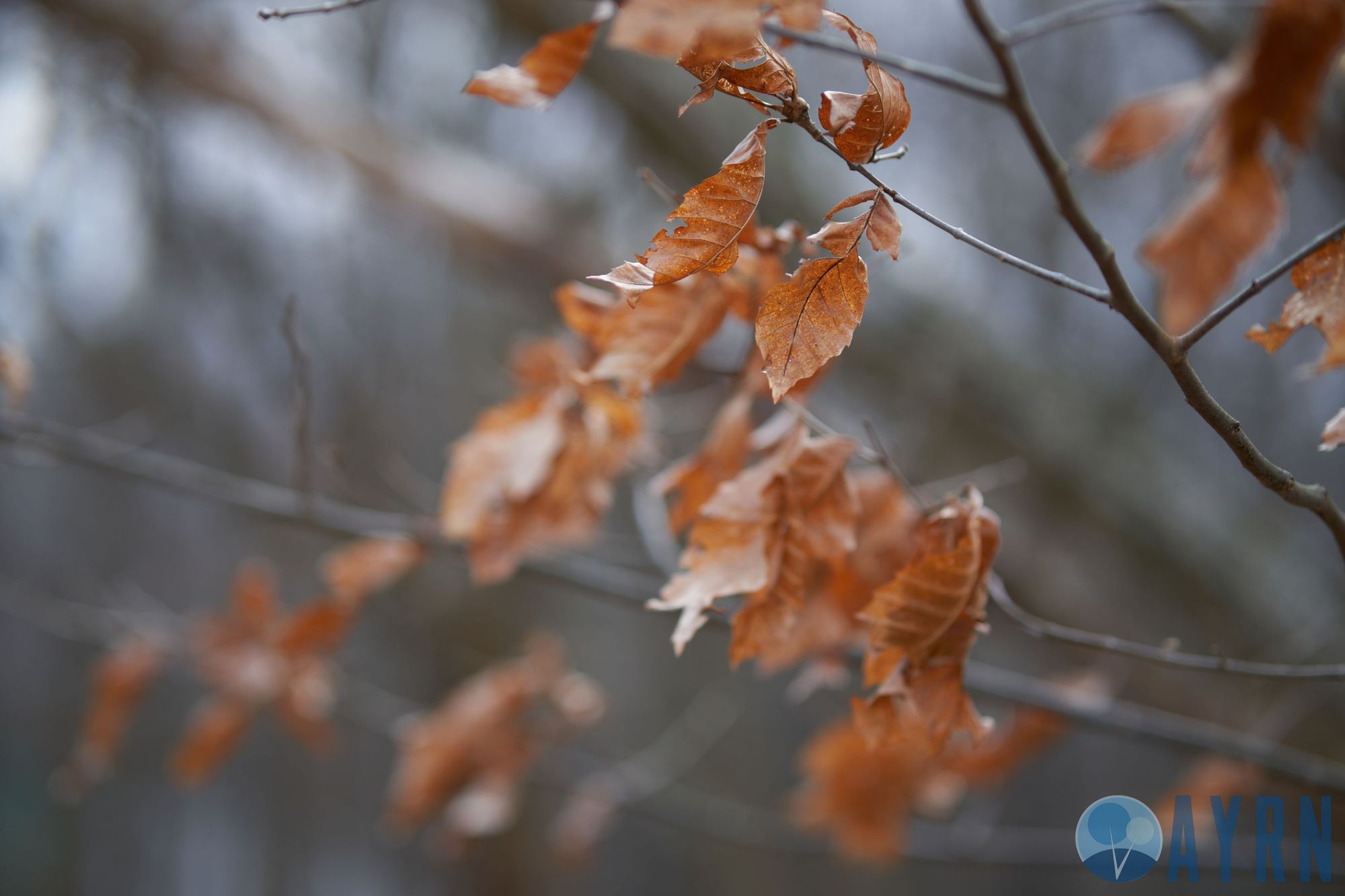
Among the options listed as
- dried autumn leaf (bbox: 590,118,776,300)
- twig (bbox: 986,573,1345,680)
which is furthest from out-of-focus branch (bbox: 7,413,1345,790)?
dried autumn leaf (bbox: 590,118,776,300)

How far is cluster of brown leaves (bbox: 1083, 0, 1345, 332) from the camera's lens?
9.5 inches

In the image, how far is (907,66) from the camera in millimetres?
299

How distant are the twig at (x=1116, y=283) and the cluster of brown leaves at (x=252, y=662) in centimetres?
75

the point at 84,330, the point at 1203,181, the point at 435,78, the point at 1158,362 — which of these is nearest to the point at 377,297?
the point at 435,78

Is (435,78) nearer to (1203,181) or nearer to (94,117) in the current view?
(94,117)

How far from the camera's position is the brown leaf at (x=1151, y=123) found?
0.29 meters

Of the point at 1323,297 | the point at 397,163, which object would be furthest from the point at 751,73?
the point at 397,163

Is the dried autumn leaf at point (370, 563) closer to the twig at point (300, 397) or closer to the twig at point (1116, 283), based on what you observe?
the twig at point (300, 397)

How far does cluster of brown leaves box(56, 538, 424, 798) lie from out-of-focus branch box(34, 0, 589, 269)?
29.3 inches

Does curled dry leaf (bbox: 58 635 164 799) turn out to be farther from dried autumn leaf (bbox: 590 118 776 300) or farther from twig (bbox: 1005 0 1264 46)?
twig (bbox: 1005 0 1264 46)

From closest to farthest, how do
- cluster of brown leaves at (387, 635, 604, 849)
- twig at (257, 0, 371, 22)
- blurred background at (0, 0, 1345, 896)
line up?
1. twig at (257, 0, 371, 22)
2. cluster of brown leaves at (387, 635, 604, 849)
3. blurred background at (0, 0, 1345, 896)

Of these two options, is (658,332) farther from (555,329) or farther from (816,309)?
(555,329)

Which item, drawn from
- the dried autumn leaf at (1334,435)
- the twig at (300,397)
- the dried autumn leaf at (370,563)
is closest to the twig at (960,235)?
the dried autumn leaf at (1334,435)

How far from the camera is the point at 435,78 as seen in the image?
209 cm
